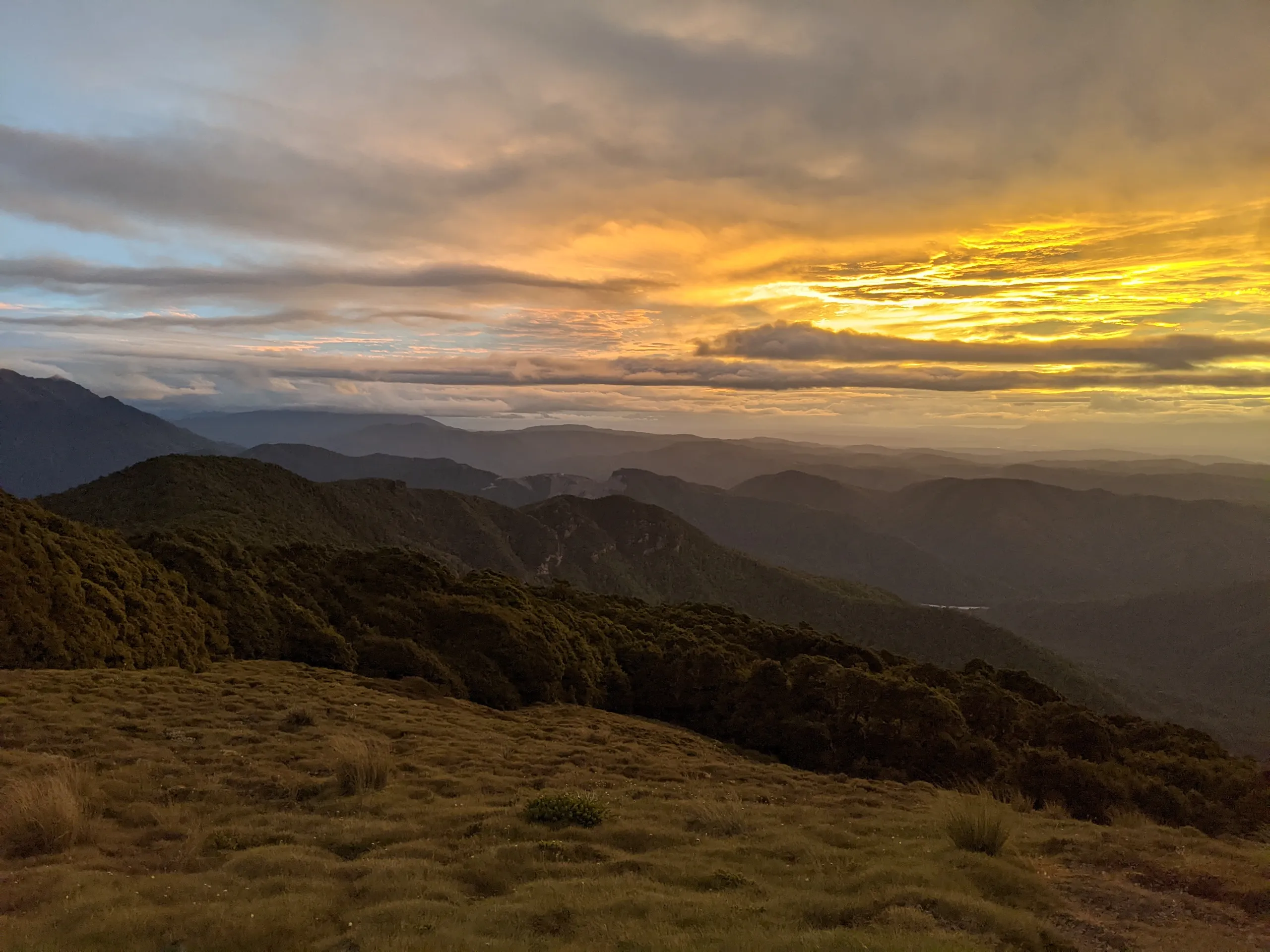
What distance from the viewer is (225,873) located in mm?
10406

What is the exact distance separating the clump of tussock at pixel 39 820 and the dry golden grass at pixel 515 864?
0.35m

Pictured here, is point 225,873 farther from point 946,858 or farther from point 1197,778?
point 1197,778

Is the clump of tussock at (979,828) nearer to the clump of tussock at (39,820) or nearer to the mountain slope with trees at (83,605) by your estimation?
the clump of tussock at (39,820)

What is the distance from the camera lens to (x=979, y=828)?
12766 millimetres

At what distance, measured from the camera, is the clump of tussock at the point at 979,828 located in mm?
12602

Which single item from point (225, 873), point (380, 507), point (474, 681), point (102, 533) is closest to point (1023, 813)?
point (225, 873)

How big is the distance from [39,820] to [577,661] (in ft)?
112

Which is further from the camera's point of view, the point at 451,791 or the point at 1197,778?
the point at 1197,778

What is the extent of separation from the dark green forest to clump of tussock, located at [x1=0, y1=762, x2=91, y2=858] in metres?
17.9

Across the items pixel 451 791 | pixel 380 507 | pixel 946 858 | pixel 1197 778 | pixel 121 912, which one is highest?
pixel 121 912

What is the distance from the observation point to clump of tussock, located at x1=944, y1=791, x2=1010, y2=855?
12602 mm

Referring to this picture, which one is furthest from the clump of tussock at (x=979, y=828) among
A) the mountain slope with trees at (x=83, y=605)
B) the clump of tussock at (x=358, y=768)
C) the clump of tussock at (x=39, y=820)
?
the mountain slope with trees at (x=83, y=605)

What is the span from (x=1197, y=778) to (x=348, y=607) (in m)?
44.8

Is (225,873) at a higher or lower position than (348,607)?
higher
